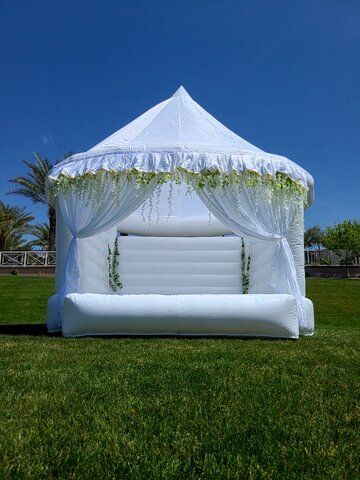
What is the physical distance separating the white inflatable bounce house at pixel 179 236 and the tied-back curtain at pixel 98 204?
15 millimetres

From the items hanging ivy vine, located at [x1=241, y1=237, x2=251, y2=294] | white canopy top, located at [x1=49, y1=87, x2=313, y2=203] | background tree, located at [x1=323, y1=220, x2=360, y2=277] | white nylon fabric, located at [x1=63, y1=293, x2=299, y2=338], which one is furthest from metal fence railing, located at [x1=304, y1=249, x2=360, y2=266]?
white nylon fabric, located at [x1=63, y1=293, x2=299, y2=338]

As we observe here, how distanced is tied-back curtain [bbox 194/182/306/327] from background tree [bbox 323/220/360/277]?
26.5 m

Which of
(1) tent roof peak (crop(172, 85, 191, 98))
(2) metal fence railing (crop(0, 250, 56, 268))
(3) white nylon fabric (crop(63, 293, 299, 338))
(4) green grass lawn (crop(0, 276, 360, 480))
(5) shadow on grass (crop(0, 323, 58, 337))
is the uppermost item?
(1) tent roof peak (crop(172, 85, 191, 98))

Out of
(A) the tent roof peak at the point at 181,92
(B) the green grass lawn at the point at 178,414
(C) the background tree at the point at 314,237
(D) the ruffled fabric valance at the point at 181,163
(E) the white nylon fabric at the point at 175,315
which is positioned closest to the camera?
(B) the green grass lawn at the point at 178,414

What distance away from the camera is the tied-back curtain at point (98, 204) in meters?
6.66

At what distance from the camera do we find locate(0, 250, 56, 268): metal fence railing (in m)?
24.6

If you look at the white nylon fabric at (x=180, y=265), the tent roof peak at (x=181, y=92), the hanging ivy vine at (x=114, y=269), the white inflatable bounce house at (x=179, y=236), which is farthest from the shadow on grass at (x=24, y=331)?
the tent roof peak at (x=181, y=92)

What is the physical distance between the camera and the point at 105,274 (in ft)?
27.4

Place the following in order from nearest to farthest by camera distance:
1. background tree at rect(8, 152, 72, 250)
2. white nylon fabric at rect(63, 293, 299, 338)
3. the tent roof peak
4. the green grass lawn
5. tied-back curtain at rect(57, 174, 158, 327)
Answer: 1. the green grass lawn
2. white nylon fabric at rect(63, 293, 299, 338)
3. tied-back curtain at rect(57, 174, 158, 327)
4. the tent roof peak
5. background tree at rect(8, 152, 72, 250)

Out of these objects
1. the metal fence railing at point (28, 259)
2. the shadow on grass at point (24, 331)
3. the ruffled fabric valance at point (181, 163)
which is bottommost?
the shadow on grass at point (24, 331)

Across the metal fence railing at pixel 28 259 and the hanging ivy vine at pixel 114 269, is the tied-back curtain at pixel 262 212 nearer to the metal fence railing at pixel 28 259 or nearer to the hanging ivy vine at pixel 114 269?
the hanging ivy vine at pixel 114 269

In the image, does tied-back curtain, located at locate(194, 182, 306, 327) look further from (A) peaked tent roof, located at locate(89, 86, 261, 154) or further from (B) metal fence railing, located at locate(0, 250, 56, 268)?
(B) metal fence railing, located at locate(0, 250, 56, 268)

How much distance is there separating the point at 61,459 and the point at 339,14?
26.3ft

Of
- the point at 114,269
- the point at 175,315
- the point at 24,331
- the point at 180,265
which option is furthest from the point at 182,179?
the point at 24,331
